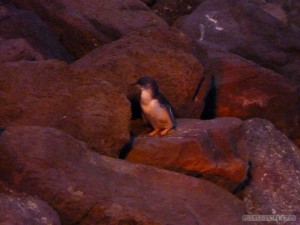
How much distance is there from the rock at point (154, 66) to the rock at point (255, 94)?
1503 mm

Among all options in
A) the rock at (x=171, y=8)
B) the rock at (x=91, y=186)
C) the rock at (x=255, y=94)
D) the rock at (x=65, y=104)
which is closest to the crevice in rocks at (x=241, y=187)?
the rock at (x=91, y=186)

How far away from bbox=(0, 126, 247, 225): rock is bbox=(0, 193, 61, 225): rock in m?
0.29

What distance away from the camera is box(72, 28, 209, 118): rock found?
785 centimetres

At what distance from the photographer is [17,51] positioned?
7977 mm

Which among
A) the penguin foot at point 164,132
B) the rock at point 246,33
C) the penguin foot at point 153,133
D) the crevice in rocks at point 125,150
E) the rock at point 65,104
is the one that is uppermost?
the rock at point 65,104

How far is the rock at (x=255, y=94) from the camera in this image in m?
9.85

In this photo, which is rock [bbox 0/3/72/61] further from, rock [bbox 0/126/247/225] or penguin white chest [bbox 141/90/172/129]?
rock [bbox 0/126/247/225]

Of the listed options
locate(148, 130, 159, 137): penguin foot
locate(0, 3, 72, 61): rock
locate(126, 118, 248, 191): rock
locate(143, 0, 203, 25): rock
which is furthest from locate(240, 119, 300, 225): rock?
locate(143, 0, 203, 25): rock

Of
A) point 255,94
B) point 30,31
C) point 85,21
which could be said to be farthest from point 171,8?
point 30,31

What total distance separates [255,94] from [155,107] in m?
2.91

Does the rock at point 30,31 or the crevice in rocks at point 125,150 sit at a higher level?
the crevice in rocks at point 125,150

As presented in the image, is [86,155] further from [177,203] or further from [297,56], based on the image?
[297,56]

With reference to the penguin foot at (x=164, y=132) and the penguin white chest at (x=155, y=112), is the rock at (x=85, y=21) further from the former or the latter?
the penguin foot at (x=164, y=132)

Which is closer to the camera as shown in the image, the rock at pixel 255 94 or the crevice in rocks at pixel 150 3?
the rock at pixel 255 94
